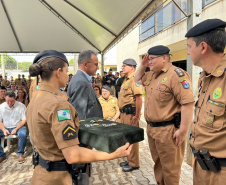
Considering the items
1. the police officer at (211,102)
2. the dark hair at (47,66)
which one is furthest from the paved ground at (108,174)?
the dark hair at (47,66)

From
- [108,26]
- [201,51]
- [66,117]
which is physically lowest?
[66,117]

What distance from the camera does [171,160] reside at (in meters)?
2.29

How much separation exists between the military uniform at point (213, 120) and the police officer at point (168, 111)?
0.66 m

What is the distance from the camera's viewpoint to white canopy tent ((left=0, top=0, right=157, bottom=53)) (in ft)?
16.3

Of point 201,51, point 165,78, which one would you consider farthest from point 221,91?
point 165,78

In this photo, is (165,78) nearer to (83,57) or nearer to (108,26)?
(83,57)

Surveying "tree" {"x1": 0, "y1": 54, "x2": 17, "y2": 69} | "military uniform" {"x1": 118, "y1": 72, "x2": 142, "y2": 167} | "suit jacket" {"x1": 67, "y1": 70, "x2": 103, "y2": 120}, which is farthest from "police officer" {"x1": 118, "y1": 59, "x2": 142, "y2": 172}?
"tree" {"x1": 0, "y1": 54, "x2": 17, "y2": 69}

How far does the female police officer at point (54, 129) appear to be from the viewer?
3.75 ft

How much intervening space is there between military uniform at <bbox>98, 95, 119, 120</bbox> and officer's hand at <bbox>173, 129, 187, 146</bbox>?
2413 millimetres

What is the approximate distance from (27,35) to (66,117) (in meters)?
7.60

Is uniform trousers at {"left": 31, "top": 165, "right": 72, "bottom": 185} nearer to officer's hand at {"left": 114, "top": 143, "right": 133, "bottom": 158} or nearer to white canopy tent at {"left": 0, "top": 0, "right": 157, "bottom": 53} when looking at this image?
officer's hand at {"left": 114, "top": 143, "right": 133, "bottom": 158}

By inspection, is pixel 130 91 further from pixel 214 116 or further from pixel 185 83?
pixel 214 116

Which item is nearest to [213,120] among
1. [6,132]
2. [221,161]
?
[221,161]

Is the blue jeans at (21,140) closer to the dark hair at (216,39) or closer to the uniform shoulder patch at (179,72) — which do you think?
the uniform shoulder patch at (179,72)
